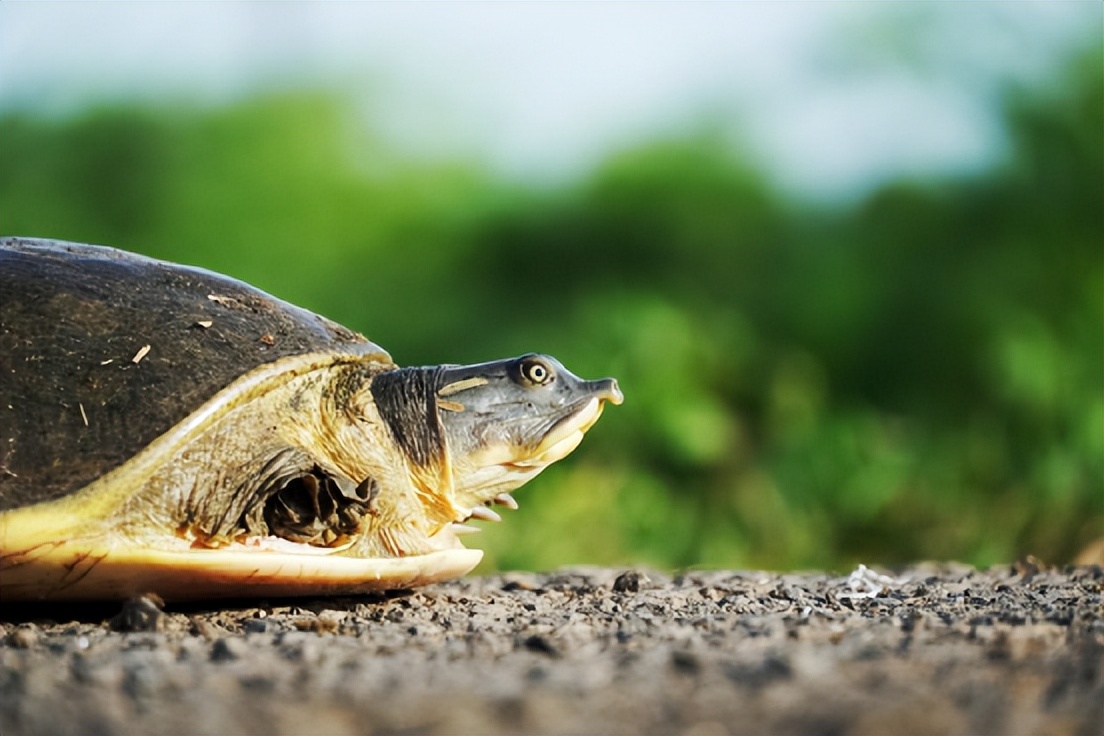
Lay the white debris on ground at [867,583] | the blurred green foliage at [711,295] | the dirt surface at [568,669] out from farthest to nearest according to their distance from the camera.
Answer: the blurred green foliage at [711,295] < the white debris on ground at [867,583] < the dirt surface at [568,669]

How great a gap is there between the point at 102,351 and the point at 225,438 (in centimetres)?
29

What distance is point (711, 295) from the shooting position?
7.64 metres

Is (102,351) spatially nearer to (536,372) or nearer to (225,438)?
(225,438)

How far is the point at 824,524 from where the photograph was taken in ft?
18.1

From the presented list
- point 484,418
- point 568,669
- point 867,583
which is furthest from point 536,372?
point 568,669

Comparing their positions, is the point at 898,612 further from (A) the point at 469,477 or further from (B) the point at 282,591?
(B) the point at 282,591

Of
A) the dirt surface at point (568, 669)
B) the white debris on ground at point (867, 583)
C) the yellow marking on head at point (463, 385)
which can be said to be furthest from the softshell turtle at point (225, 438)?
the white debris on ground at point (867, 583)

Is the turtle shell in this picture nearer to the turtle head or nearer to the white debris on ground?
the turtle head

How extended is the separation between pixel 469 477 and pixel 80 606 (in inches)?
33.8

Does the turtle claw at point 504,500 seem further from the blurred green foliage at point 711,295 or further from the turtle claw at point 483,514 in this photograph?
the blurred green foliage at point 711,295

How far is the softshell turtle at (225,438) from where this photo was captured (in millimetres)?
2236

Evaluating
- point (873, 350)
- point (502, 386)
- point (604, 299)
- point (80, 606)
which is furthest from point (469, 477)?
point (873, 350)

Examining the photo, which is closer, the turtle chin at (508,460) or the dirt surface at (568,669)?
the dirt surface at (568,669)

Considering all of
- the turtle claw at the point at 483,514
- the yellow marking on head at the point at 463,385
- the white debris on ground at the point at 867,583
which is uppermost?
the yellow marking on head at the point at 463,385
